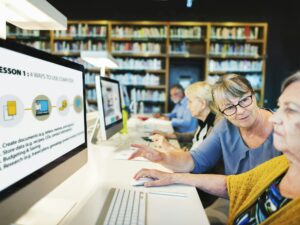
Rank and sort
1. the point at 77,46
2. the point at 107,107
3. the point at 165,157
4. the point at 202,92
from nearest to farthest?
the point at 165,157
the point at 107,107
the point at 202,92
the point at 77,46

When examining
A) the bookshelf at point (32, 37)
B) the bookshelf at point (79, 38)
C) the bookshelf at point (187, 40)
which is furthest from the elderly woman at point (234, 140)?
the bookshelf at point (32, 37)

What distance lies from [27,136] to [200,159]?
3.36ft

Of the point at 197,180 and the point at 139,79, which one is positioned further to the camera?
the point at 139,79

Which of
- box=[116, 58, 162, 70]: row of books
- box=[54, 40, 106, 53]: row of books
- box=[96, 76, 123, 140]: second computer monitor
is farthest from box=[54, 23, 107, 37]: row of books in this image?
box=[96, 76, 123, 140]: second computer monitor

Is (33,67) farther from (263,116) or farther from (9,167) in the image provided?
(263,116)

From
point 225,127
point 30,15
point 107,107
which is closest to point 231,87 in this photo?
point 225,127

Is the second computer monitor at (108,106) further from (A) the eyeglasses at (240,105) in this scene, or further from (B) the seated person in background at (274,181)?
(A) the eyeglasses at (240,105)

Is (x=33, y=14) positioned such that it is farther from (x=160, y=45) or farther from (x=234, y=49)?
(x=234, y=49)

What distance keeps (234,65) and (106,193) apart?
5205 mm

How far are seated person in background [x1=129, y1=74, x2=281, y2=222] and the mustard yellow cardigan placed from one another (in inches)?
12.7

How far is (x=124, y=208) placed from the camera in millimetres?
838

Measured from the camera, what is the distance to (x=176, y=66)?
5926mm

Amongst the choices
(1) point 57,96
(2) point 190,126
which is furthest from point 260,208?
(2) point 190,126

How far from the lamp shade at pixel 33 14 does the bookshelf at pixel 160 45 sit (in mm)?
4410
